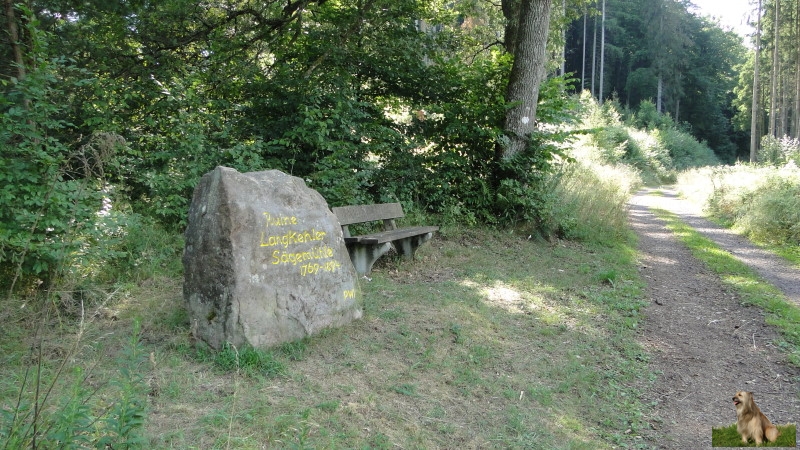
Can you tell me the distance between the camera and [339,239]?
18.0 feet

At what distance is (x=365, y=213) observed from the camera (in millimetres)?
7469

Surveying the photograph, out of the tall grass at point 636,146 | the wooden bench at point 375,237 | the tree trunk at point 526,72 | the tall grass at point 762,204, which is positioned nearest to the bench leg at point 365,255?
the wooden bench at point 375,237

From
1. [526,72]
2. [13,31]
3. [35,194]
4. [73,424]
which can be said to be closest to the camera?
[73,424]

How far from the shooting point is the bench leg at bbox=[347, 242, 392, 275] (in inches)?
273

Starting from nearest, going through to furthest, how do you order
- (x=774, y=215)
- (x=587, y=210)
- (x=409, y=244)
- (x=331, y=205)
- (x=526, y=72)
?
1. (x=409, y=244)
2. (x=331, y=205)
3. (x=526, y=72)
4. (x=587, y=210)
5. (x=774, y=215)

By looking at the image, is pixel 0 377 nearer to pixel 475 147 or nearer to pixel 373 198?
pixel 373 198

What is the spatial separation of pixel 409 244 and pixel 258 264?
3.58m

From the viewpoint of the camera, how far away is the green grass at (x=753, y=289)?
236 inches

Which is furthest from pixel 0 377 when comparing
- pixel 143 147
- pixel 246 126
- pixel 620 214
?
pixel 620 214

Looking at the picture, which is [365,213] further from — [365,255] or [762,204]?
[762,204]

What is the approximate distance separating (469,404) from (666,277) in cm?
580

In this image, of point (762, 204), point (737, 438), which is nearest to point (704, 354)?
point (737, 438)

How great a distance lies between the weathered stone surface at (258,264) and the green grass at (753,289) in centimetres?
474

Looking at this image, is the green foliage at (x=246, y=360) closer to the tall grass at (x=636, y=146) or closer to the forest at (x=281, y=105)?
the forest at (x=281, y=105)
